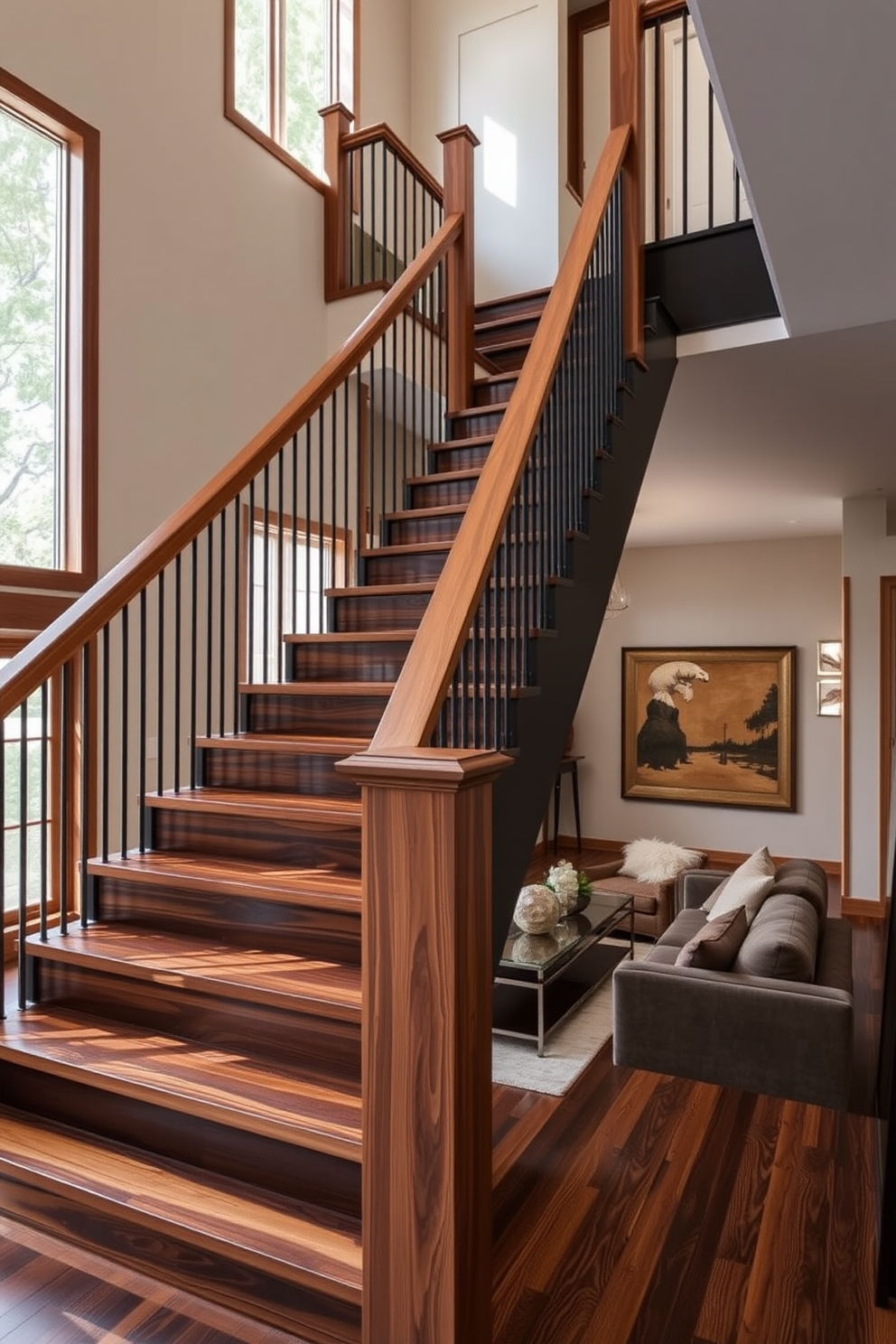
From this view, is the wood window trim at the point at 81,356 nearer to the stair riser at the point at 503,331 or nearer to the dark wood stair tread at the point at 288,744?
the dark wood stair tread at the point at 288,744

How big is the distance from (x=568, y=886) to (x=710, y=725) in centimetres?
369

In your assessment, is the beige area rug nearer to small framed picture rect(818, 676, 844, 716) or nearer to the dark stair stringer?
the dark stair stringer

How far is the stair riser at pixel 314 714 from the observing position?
297cm

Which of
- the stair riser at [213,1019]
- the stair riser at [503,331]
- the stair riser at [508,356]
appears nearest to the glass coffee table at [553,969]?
the stair riser at [213,1019]

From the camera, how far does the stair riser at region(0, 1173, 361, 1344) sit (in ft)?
5.44

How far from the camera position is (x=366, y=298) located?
15.9 ft

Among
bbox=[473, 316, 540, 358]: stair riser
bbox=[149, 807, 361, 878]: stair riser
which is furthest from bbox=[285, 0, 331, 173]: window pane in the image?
bbox=[149, 807, 361, 878]: stair riser

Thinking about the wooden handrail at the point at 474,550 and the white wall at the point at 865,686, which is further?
the white wall at the point at 865,686

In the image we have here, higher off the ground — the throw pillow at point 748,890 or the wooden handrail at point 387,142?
the wooden handrail at point 387,142

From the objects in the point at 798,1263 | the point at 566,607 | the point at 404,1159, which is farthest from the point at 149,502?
the point at 798,1263

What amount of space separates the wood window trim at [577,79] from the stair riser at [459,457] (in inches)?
148

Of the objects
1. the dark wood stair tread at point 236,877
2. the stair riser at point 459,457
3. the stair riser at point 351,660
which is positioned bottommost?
the dark wood stair tread at point 236,877

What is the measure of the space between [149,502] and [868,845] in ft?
17.5

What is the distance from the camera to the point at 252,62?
15.7 ft
